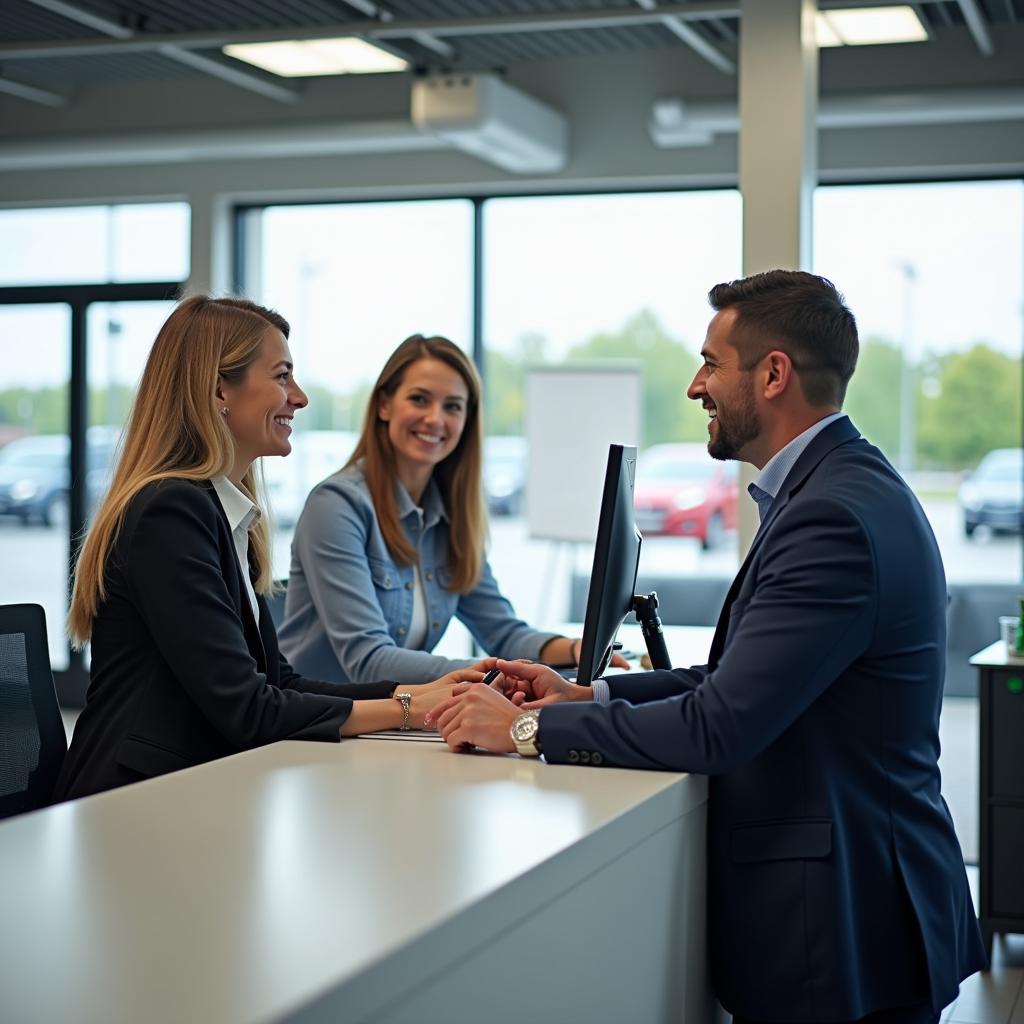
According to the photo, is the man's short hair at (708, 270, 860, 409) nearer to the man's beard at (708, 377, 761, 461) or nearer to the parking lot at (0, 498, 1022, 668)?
the man's beard at (708, 377, 761, 461)

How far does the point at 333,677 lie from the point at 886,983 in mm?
1774

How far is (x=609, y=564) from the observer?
227cm

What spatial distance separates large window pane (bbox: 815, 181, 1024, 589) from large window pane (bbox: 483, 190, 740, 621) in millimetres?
709

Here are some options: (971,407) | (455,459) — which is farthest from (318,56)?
(455,459)

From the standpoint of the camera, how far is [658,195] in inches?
299

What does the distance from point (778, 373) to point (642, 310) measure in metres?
5.54

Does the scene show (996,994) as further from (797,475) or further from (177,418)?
(177,418)

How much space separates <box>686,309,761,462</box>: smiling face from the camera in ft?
7.26

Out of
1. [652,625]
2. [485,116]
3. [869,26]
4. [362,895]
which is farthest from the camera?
[485,116]

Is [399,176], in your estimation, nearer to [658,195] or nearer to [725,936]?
[658,195]

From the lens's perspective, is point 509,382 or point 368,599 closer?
point 368,599

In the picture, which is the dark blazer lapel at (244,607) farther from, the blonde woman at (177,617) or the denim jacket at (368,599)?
the denim jacket at (368,599)

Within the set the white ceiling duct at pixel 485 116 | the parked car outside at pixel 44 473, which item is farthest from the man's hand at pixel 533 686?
the parked car outside at pixel 44 473

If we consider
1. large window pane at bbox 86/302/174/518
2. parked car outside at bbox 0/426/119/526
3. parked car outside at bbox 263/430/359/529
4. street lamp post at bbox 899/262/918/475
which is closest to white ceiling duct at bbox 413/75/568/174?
street lamp post at bbox 899/262/918/475
